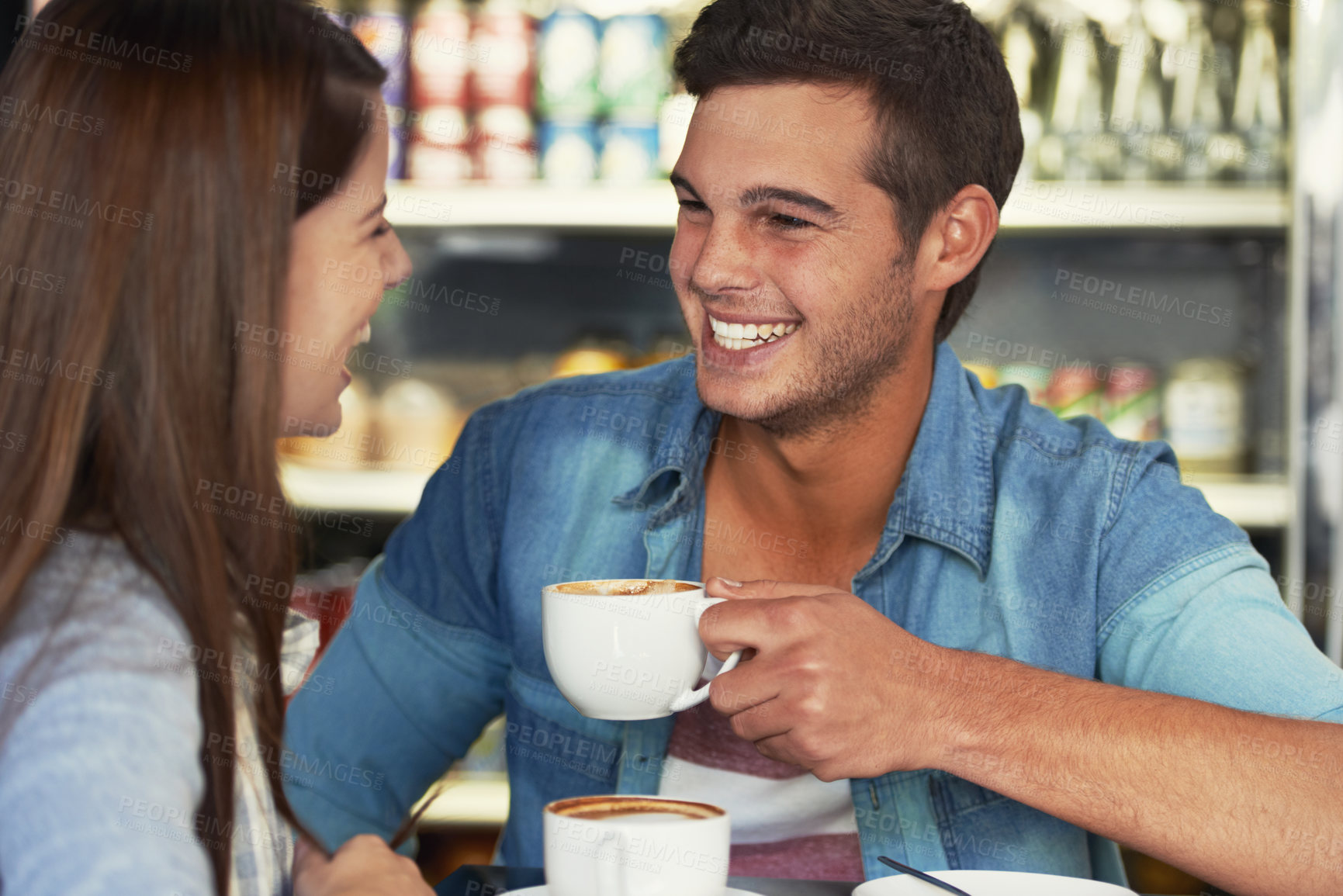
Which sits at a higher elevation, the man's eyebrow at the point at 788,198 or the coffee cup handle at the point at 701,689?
the man's eyebrow at the point at 788,198

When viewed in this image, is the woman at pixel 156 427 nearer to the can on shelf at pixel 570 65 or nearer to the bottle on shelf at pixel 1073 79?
the can on shelf at pixel 570 65

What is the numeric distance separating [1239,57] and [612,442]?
131cm

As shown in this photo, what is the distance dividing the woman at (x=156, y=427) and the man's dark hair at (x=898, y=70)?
0.52 meters

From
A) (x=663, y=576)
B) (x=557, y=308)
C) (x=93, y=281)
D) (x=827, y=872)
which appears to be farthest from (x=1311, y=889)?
(x=557, y=308)

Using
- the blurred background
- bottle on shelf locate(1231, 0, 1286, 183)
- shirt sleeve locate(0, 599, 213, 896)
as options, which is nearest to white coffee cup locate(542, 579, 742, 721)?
shirt sleeve locate(0, 599, 213, 896)

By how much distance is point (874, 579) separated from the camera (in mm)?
1077

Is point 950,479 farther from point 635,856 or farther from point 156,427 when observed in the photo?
point 156,427

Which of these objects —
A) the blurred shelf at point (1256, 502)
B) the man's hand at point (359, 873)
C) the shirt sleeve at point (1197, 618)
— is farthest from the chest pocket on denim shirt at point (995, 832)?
the blurred shelf at point (1256, 502)

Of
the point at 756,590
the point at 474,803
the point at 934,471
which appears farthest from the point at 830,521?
the point at 474,803

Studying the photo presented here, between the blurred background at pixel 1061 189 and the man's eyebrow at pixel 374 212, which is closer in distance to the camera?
the man's eyebrow at pixel 374 212

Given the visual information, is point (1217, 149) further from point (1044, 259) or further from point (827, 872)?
point (827, 872)

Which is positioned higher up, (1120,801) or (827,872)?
(1120,801)

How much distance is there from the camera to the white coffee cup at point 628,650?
0.72 meters

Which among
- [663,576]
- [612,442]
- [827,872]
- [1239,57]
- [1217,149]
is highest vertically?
[1239,57]
